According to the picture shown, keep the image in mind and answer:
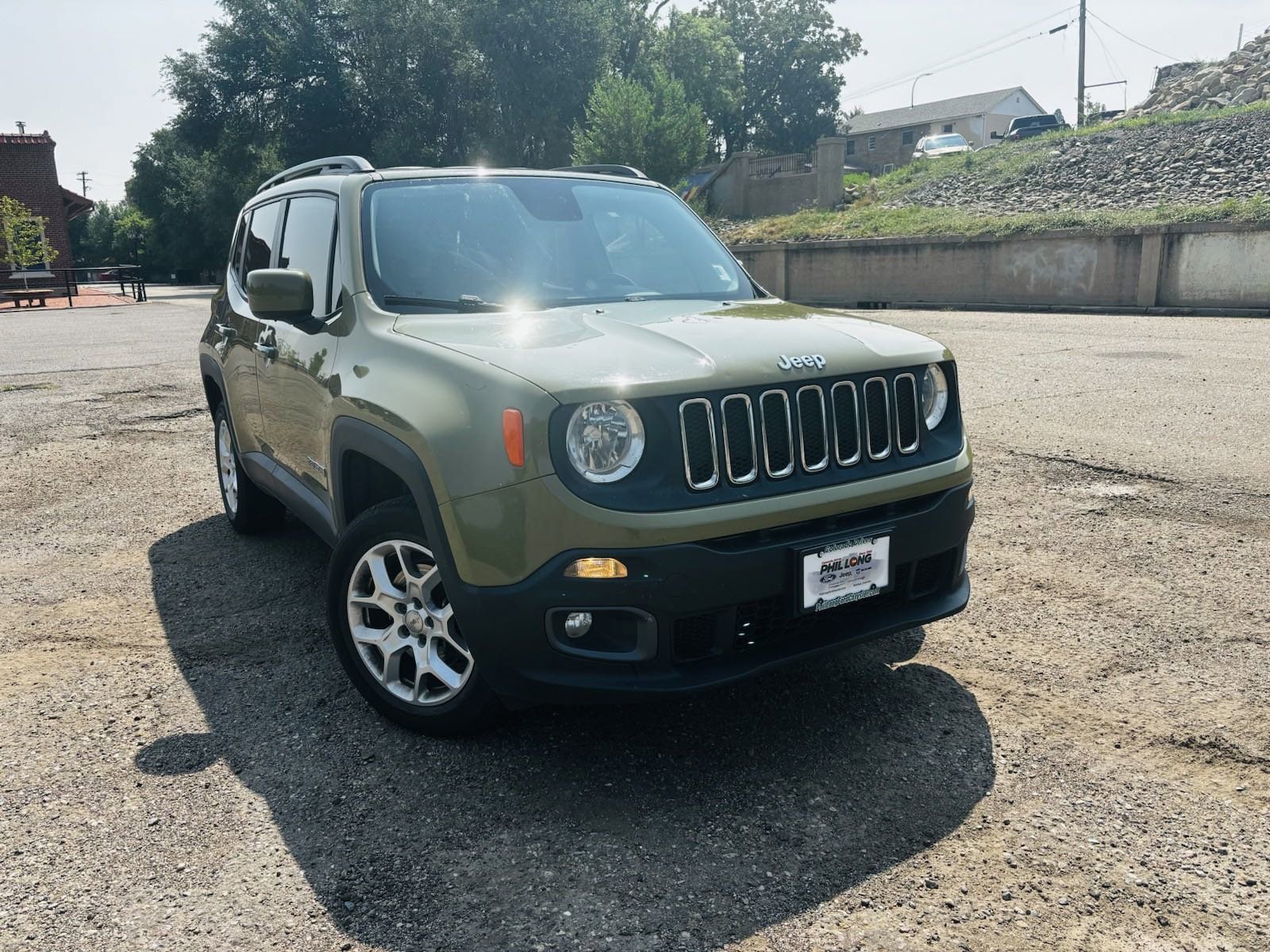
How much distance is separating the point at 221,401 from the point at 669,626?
12.7 ft

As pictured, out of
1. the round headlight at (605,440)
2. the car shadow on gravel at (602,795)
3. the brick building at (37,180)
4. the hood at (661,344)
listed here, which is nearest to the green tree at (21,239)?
the brick building at (37,180)

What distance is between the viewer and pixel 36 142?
42469 millimetres

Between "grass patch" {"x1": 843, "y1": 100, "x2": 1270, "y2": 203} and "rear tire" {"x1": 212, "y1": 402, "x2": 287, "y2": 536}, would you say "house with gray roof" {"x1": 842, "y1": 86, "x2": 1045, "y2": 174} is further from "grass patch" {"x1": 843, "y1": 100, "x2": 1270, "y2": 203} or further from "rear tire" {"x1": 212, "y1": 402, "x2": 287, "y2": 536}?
"rear tire" {"x1": 212, "y1": 402, "x2": 287, "y2": 536}

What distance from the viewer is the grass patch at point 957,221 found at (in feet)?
71.4

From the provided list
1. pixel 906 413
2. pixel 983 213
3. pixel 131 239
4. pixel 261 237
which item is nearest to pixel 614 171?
pixel 261 237

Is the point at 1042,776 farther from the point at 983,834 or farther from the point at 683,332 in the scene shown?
the point at 683,332

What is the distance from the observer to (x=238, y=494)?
565 centimetres

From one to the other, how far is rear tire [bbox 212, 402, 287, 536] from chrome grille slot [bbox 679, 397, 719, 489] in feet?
10.9

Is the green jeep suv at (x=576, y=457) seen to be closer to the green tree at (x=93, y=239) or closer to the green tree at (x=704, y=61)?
the green tree at (x=704, y=61)

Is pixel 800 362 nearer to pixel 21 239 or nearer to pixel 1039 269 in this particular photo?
pixel 1039 269

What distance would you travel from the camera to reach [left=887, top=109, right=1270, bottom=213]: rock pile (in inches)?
1001

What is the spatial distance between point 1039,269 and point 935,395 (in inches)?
870

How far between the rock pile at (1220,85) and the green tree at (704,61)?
3043 centimetres

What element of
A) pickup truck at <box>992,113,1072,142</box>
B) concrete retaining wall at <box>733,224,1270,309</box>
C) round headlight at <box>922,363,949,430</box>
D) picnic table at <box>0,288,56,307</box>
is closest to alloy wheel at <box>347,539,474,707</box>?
round headlight at <box>922,363,949,430</box>
